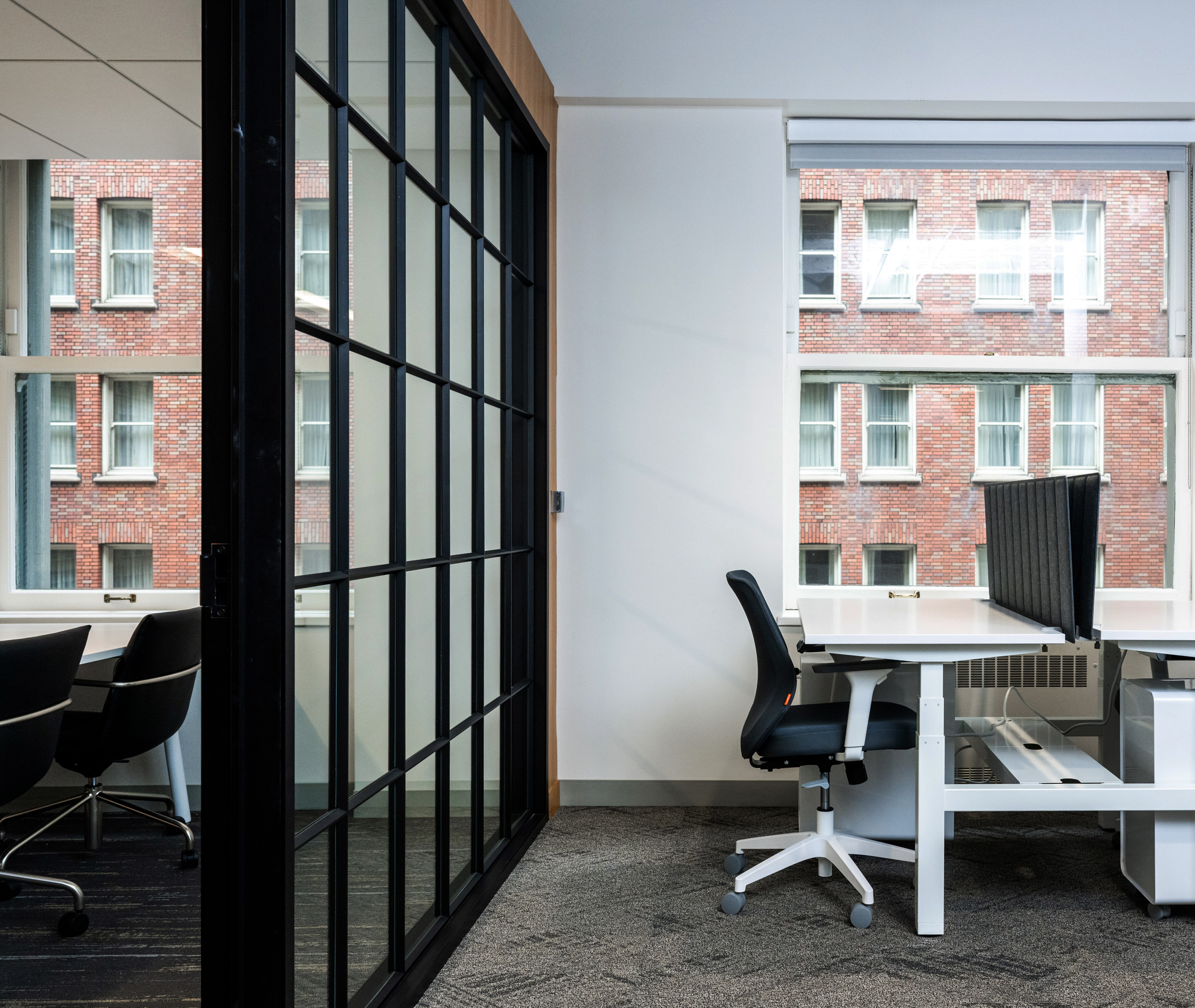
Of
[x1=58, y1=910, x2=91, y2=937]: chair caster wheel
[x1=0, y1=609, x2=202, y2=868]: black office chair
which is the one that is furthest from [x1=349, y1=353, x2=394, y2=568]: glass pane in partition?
[x1=58, y1=910, x2=91, y2=937]: chair caster wheel

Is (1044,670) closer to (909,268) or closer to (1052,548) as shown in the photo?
(1052,548)

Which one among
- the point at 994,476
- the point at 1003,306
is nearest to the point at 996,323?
the point at 1003,306

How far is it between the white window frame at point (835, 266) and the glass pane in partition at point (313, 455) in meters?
2.65

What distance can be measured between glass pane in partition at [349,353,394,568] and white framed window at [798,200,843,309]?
241cm

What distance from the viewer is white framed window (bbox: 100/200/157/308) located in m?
4.03

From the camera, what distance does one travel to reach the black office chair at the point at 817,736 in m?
2.58

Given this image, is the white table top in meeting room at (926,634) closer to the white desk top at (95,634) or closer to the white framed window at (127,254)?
the white desk top at (95,634)

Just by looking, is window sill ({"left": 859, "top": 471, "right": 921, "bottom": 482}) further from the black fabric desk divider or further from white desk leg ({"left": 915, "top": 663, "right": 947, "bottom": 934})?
white desk leg ({"left": 915, "top": 663, "right": 947, "bottom": 934})

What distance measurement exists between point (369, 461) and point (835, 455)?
250 centimetres

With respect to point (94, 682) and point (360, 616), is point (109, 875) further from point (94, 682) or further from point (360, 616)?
point (360, 616)

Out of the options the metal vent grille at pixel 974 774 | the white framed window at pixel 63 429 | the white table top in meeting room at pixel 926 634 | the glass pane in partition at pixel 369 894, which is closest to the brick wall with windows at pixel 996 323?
the metal vent grille at pixel 974 774

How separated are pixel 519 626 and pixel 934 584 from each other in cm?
185

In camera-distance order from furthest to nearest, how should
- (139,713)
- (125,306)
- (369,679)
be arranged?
1. (125,306)
2. (139,713)
3. (369,679)

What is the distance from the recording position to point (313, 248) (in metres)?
1.71
